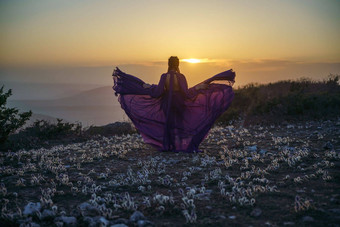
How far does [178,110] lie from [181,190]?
6.06m

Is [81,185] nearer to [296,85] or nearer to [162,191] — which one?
[162,191]

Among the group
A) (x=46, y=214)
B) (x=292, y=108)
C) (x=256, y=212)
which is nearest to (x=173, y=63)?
(x=256, y=212)

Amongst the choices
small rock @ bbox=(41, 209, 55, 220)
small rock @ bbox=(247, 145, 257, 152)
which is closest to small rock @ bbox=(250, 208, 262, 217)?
small rock @ bbox=(41, 209, 55, 220)

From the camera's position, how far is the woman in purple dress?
38.8 ft

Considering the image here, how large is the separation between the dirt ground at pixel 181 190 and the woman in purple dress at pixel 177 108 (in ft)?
2.64

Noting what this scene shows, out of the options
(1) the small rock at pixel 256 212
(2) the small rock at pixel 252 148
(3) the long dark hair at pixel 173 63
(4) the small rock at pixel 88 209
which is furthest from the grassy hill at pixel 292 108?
(4) the small rock at pixel 88 209

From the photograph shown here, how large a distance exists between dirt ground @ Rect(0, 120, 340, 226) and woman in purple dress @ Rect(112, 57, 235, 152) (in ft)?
2.64

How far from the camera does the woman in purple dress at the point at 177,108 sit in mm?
11828

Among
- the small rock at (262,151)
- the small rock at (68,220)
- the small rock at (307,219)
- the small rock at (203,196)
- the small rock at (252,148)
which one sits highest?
the small rock at (307,219)

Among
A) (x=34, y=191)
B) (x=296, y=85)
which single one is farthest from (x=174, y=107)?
(x=296, y=85)

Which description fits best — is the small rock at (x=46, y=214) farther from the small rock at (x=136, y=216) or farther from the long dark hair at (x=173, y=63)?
the long dark hair at (x=173, y=63)

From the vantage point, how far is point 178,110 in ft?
39.8

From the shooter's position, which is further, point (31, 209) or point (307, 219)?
point (31, 209)

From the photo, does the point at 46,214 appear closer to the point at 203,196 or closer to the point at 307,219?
the point at 203,196
